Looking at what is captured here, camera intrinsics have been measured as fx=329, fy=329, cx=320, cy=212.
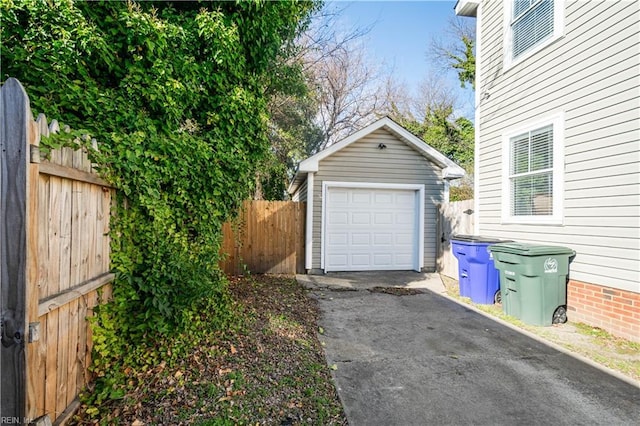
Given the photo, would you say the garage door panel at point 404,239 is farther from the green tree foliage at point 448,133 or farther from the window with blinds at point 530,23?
the green tree foliage at point 448,133

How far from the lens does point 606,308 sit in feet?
14.3

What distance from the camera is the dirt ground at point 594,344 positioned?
136 inches

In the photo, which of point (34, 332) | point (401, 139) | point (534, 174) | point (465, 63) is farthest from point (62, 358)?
point (465, 63)

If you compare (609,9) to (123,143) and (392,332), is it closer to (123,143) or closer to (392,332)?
(392,332)

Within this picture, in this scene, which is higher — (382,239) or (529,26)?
(529,26)

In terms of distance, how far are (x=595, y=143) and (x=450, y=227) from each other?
3.99m

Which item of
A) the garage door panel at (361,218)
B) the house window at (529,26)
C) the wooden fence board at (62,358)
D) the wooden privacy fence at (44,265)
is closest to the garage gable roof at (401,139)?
the garage door panel at (361,218)

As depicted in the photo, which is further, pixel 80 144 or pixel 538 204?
pixel 538 204

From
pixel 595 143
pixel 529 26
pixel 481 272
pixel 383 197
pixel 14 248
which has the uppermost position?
pixel 529 26

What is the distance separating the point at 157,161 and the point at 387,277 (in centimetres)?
621

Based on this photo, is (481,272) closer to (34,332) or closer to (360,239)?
(360,239)

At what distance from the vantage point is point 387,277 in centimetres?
809

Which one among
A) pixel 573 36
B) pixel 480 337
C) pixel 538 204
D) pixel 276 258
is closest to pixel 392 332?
pixel 480 337

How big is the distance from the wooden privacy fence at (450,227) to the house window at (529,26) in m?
3.20
